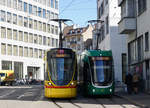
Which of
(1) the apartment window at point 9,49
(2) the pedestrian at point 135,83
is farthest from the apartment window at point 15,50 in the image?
(2) the pedestrian at point 135,83

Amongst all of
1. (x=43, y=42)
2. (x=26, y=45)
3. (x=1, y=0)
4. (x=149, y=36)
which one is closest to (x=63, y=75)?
(x=149, y=36)

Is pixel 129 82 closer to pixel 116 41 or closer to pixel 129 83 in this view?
pixel 129 83

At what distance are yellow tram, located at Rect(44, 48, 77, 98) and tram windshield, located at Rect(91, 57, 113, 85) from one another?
1.67m

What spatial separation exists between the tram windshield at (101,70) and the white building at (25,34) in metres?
45.2

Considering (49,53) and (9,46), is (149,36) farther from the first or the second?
(9,46)

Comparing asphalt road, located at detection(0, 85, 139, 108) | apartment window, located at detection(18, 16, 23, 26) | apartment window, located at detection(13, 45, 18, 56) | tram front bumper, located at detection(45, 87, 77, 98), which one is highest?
apartment window, located at detection(18, 16, 23, 26)

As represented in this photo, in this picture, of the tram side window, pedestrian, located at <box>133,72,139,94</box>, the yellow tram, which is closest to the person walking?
pedestrian, located at <box>133,72,139,94</box>

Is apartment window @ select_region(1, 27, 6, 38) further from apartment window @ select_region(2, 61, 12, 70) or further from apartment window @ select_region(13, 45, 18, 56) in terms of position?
apartment window @ select_region(2, 61, 12, 70)

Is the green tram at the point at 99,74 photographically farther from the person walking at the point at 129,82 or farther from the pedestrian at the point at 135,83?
the pedestrian at the point at 135,83

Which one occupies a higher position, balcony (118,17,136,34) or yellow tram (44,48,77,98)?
balcony (118,17,136,34)

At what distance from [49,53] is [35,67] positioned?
55219 millimetres

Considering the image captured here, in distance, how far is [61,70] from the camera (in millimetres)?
20516


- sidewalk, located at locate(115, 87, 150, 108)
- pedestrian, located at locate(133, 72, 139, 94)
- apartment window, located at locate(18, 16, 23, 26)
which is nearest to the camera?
sidewalk, located at locate(115, 87, 150, 108)

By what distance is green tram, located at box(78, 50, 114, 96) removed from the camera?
853 inches
